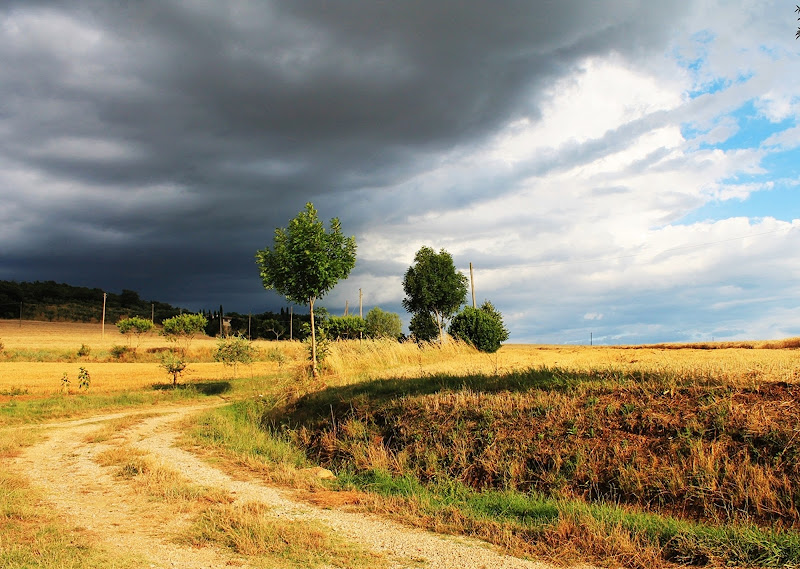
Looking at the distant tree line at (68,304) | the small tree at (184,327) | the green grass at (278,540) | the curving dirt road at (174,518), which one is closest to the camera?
the green grass at (278,540)

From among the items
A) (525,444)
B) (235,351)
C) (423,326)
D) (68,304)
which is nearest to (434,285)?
(423,326)

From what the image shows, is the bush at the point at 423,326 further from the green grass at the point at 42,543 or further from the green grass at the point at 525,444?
the green grass at the point at 42,543

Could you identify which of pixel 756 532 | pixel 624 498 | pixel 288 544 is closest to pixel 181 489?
pixel 288 544

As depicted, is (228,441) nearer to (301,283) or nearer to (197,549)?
(197,549)

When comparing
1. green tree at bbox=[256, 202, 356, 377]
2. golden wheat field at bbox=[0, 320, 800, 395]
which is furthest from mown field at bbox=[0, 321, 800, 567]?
green tree at bbox=[256, 202, 356, 377]

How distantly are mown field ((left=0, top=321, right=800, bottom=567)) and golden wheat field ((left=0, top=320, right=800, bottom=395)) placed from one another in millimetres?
567

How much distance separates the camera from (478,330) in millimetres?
35156

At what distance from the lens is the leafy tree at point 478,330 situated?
Result: 35000mm

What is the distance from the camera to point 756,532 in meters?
5.85

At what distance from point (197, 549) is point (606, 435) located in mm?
6103

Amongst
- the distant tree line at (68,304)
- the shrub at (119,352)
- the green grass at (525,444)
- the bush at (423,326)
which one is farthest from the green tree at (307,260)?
the distant tree line at (68,304)

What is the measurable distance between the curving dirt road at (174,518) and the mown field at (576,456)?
424 millimetres

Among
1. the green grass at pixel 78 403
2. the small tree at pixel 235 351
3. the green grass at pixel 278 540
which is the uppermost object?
Result: the small tree at pixel 235 351

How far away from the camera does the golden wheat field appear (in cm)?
1138
